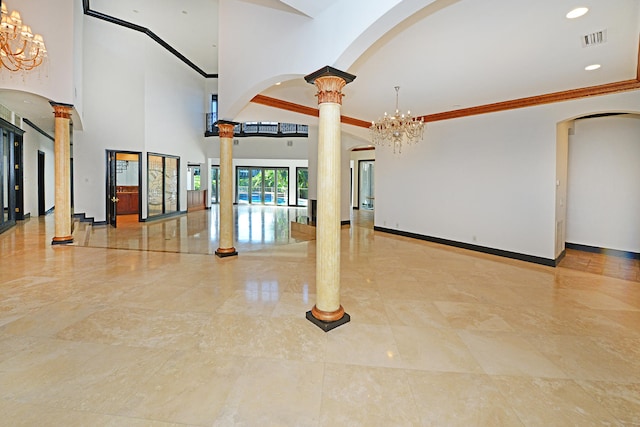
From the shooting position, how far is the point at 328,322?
10.2 ft

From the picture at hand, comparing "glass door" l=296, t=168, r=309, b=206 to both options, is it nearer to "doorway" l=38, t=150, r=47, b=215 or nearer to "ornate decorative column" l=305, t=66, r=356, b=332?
"doorway" l=38, t=150, r=47, b=215

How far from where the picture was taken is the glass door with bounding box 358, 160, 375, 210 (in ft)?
49.5

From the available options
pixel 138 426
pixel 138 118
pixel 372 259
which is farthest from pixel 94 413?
pixel 138 118

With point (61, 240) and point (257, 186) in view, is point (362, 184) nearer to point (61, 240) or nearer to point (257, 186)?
point (257, 186)

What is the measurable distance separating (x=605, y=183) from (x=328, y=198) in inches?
263

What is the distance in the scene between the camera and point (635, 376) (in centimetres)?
238

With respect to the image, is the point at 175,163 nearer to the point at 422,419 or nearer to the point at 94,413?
the point at 94,413

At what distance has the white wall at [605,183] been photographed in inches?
241

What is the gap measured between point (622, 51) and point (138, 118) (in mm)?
11737

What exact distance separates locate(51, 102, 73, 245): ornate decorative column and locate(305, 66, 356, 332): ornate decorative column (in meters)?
6.30

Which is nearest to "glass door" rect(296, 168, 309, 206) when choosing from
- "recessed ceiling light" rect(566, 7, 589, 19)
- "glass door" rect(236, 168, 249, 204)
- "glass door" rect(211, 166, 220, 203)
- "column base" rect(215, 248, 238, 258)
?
"glass door" rect(236, 168, 249, 204)

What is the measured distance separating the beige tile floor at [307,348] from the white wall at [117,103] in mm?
5269

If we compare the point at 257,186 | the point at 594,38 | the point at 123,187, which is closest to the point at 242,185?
the point at 257,186

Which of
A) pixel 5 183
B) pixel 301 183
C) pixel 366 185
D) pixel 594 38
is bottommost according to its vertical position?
pixel 5 183
